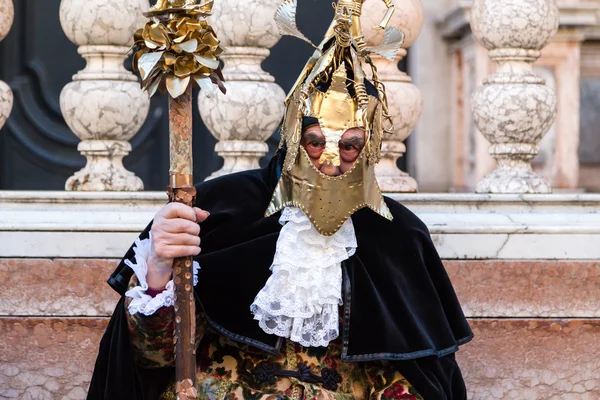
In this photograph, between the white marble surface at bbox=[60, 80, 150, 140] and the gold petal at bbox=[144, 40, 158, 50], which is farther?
the white marble surface at bbox=[60, 80, 150, 140]

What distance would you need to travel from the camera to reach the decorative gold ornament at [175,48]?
11.6ft

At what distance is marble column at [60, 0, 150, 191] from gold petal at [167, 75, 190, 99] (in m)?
1.35

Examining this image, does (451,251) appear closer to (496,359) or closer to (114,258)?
(496,359)

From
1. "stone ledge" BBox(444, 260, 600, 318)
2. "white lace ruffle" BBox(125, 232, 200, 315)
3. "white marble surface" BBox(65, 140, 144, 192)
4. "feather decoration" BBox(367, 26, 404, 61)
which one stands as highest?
"feather decoration" BBox(367, 26, 404, 61)

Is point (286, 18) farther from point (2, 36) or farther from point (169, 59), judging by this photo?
point (2, 36)

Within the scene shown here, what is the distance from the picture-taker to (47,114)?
6.75 metres

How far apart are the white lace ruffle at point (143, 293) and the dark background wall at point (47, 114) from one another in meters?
2.78

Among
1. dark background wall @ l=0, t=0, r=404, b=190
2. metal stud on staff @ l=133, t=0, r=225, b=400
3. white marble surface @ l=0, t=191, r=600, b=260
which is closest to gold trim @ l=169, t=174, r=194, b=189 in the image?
metal stud on staff @ l=133, t=0, r=225, b=400

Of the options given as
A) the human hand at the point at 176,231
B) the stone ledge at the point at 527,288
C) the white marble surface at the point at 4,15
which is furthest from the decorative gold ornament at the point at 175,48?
the stone ledge at the point at 527,288

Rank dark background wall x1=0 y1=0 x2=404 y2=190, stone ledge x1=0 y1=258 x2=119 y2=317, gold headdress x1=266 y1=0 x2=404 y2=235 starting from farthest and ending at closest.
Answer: dark background wall x1=0 y1=0 x2=404 y2=190
stone ledge x1=0 y1=258 x2=119 y2=317
gold headdress x1=266 y1=0 x2=404 y2=235

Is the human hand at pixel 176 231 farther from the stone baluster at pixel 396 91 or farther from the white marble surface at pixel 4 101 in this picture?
the stone baluster at pixel 396 91

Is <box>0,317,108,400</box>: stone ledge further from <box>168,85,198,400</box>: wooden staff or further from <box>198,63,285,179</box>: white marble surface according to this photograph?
<box>168,85,198,400</box>: wooden staff

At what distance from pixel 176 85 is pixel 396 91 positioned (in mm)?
1689

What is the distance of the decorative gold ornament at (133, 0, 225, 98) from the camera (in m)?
3.53
